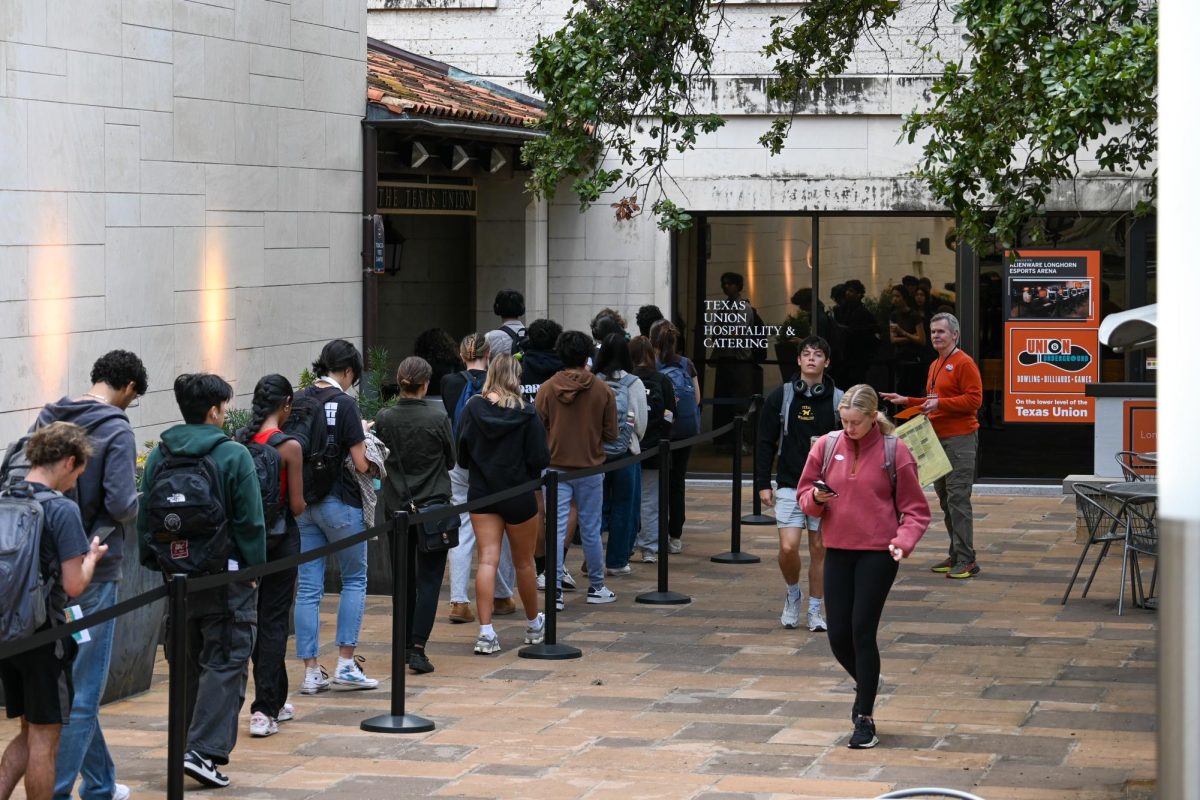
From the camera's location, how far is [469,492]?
10281 mm

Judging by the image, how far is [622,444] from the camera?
12.3 m

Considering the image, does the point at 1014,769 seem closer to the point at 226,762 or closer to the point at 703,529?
the point at 226,762

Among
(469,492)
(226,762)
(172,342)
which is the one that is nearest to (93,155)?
(172,342)

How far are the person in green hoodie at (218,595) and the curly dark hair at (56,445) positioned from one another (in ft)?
2.82

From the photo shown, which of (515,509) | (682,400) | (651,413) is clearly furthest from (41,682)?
(682,400)

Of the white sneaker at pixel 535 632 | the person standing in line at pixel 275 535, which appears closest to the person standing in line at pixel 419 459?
the white sneaker at pixel 535 632

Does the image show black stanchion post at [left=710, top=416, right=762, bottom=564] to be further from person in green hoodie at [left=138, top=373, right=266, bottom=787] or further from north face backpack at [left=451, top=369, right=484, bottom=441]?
person in green hoodie at [left=138, top=373, right=266, bottom=787]

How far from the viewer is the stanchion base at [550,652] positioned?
33.4 feet

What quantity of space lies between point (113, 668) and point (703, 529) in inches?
289

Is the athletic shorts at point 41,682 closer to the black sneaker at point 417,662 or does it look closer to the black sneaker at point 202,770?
the black sneaker at point 202,770

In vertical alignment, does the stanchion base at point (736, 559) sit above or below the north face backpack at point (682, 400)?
below

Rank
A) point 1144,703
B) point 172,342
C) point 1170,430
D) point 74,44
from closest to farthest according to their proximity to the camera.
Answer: point 1170,430, point 1144,703, point 74,44, point 172,342

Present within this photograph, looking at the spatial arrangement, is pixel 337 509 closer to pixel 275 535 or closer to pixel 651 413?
pixel 275 535

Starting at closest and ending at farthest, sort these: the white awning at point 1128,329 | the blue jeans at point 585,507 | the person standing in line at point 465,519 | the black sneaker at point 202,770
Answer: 1. the black sneaker at point 202,770
2. the white awning at point 1128,329
3. the person standing in line at point 465,519
4. the blue jeans at point 585,507
